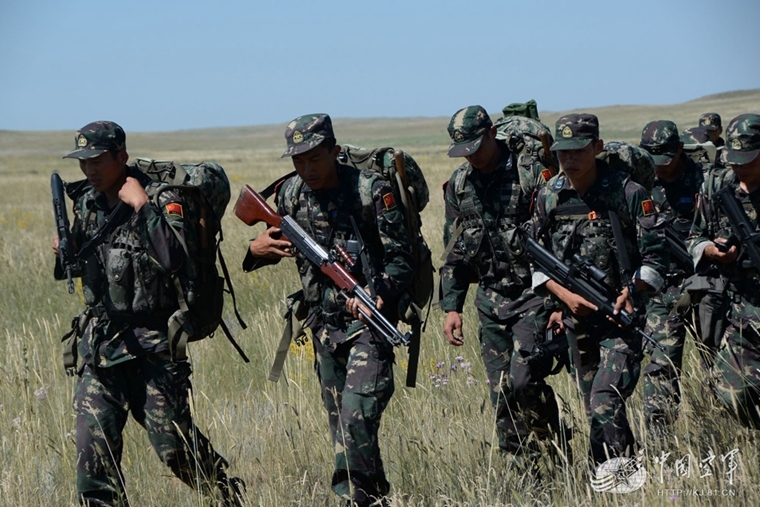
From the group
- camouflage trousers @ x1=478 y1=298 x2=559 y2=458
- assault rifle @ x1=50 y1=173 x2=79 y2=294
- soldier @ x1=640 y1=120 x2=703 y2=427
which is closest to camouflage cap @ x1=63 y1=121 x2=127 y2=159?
assault rifle @ x1=50 y1=173 x2=79 y2=294

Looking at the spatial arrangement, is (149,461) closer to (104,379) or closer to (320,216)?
(104,379)

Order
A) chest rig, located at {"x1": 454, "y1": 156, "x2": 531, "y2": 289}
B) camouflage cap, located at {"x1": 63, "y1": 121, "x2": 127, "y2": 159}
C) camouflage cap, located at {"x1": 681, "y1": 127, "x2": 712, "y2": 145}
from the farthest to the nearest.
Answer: camouflage cap, located at {"x1": 681, "y1": 127, "x2": 712, "y2": 145} → chest rig, located at {"x1": 454, "y1": 156, "x2": 531, "y2": 289} → camouflage cap, located at {"x1": 63, "y1": 121, "x2": 127, "y2": 159}

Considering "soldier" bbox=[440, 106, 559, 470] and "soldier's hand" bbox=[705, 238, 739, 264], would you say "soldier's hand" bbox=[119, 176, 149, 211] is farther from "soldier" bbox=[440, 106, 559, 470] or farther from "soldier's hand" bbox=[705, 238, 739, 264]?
"soldier's hand" bbox=[705, 238, 739, 264]

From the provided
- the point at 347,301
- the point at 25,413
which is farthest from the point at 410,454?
the point at 25,413

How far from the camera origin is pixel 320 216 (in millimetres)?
5152

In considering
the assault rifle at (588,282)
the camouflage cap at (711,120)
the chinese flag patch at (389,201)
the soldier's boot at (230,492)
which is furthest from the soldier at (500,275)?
the camouflage cap at (711,120)

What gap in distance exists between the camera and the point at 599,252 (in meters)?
5.07

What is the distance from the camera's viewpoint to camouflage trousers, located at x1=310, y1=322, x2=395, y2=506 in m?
4.66

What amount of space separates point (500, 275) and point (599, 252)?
837 millimetres

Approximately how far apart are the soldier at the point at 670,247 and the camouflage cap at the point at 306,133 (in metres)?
2.71

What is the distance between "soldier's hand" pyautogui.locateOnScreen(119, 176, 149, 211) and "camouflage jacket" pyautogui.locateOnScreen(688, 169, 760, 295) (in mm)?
3009

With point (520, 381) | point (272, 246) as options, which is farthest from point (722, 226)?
point (272, 246)

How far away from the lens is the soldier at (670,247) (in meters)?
6.39

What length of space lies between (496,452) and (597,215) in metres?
1.48
